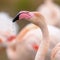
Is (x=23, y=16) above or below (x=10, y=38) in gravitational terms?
below

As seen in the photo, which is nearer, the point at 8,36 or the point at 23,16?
the point at 23,16

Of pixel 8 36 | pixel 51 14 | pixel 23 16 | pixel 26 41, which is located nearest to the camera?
pixel 23 16

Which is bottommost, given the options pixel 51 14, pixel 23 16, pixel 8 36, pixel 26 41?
pixel 23 16

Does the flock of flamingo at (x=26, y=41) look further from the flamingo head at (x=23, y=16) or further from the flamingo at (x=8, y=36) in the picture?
the flamingo head at (x=23, y=16)

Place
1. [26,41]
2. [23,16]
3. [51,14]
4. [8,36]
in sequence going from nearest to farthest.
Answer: [23,16] < [26,41] < [8,36] < [51,14]

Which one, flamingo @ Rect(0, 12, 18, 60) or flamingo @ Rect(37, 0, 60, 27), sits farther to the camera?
flamingo @ Rect(37, 0, 60, 27)

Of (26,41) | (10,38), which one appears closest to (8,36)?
(10,38)

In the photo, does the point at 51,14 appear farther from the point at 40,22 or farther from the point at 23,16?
the point at 23,16

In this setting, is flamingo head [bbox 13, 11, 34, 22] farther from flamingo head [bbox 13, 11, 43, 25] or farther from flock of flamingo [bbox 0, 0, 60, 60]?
flock of flamingo [bbox 0, 0, 60, 60]

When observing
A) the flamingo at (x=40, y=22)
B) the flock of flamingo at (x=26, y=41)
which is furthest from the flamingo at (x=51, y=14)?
the flamingo at (x=40, y=22)

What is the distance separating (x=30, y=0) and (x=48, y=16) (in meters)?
1.59

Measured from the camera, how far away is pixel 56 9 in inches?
266

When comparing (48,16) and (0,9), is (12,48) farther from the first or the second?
(0,9)

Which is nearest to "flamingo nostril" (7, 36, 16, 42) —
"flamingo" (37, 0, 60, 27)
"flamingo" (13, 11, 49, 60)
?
"flamingo" (37, 0, 60, 27)
